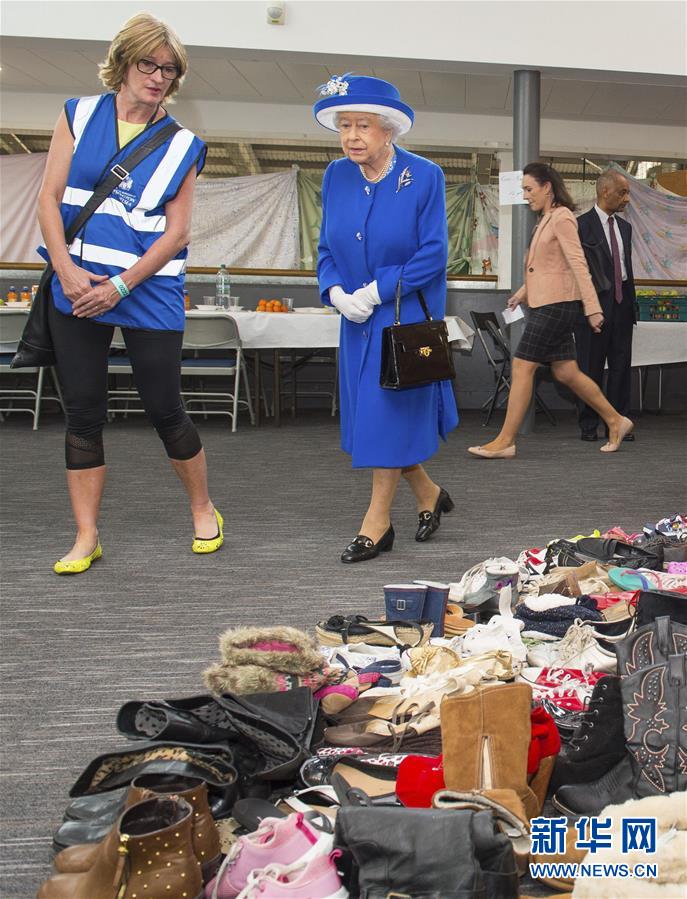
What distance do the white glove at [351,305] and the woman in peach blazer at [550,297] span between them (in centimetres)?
271

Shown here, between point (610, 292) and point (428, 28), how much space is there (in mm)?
2282

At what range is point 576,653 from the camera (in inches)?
84.3

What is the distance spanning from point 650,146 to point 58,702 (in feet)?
33.7

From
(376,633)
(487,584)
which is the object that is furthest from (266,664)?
(487,584)

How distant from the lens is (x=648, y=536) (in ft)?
10.8

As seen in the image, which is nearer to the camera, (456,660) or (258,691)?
(258,691)

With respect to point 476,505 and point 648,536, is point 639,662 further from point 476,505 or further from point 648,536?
point 476,505

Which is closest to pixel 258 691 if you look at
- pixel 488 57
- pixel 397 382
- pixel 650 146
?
pixel 397 382

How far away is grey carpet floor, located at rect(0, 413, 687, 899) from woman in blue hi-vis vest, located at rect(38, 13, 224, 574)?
0.53m

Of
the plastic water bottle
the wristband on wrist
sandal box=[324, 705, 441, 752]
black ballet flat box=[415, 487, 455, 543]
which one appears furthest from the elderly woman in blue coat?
the plastic water bottle

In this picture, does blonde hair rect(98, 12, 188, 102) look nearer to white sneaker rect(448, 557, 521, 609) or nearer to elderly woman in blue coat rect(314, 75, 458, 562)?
elderly woman in blue coat rect(314, 75, 458, 562)

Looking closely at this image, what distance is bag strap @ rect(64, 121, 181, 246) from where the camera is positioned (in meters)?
2.96

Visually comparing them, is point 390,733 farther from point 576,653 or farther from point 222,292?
point 222,292

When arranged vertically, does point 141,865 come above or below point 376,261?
below
